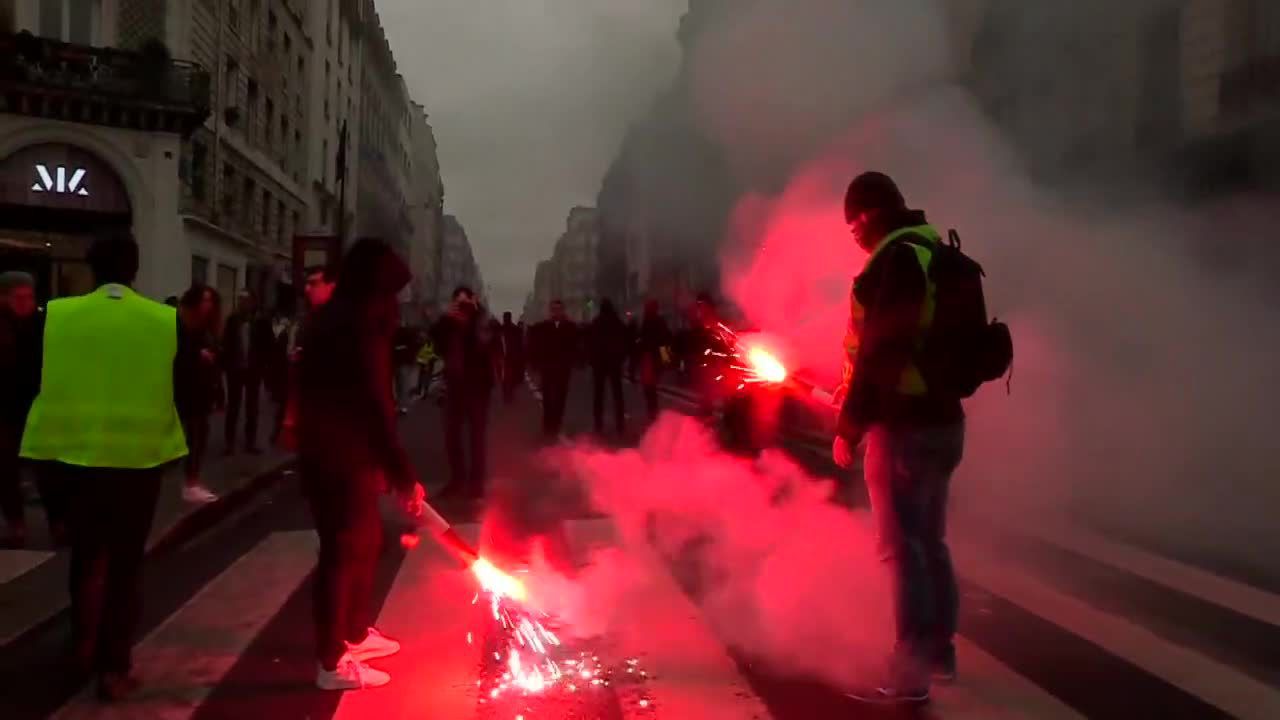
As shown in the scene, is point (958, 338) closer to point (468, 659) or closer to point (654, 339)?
point (468, 659)

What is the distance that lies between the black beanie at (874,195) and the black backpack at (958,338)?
24 cm

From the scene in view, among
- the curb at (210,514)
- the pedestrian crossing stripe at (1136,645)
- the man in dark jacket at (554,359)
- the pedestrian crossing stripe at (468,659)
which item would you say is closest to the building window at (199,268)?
the man in dark jacket at (554,359)

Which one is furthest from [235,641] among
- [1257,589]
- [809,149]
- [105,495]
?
[809,149]

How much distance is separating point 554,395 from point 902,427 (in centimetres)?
897

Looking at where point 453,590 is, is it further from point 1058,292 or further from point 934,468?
point 1058,292

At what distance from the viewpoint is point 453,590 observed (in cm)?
467

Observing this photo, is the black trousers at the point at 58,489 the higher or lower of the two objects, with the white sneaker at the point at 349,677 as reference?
higher

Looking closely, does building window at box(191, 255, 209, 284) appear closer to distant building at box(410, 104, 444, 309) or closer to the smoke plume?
the smoke plume

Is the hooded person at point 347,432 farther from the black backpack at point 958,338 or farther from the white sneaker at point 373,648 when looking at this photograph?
the black backpack at point 958,338

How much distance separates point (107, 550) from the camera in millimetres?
3270

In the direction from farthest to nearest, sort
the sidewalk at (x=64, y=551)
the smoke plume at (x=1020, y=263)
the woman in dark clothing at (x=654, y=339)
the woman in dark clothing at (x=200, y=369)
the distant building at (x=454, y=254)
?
the distant building at (x=454, y=254) < the woman in dark clothing at (x=654, y=339) < the smoke plume at (x=1020, y=263) < the woman in dark clothing at (x=200, y=369) < the sidewalk at (x=64, y=551)

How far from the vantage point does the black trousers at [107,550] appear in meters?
3.21

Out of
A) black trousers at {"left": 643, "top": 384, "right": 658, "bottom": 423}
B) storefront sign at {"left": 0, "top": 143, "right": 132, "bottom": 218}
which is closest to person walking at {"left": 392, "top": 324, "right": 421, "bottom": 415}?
black trousers at {"left": 643, "top": 384, "right": 658, "bottom": 423}

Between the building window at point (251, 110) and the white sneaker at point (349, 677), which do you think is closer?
the white sneaker at point (349, 677)
